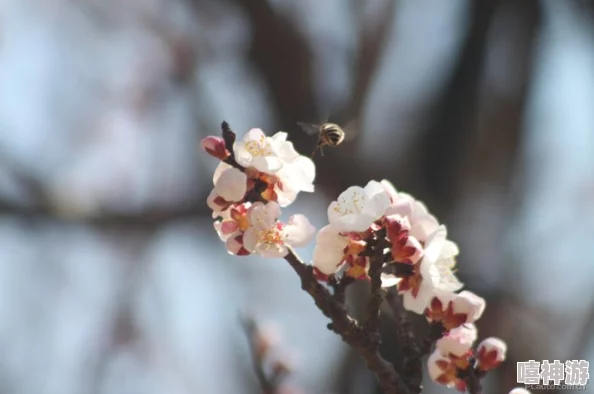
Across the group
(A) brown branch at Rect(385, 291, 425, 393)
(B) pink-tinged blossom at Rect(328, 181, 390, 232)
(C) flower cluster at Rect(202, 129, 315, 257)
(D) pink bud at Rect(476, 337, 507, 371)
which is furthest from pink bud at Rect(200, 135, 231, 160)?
(D) pink bud at Rect(476, 337, 507, 371)

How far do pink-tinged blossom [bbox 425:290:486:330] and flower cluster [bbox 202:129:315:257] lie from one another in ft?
0.47

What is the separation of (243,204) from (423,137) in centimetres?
215

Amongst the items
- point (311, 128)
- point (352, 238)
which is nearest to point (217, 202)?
point (352, 238)

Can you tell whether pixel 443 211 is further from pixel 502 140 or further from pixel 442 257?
pixel 442 257

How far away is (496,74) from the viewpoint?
2.74 metres

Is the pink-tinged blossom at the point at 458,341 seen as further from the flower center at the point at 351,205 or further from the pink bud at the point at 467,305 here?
the flower center at the point at 351,205

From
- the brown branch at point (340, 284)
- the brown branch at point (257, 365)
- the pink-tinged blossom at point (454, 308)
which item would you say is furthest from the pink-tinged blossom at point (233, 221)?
the brown branch at point (257, 365)

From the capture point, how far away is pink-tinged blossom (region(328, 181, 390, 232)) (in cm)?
68

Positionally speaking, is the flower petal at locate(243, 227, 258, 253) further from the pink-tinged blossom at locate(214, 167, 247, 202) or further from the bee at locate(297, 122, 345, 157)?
the bee at locate(297, 122, 345, 157)

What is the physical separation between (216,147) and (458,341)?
0.32 m

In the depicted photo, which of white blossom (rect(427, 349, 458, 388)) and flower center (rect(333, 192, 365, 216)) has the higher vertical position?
flower center (rect(333, 192, 365, 216))

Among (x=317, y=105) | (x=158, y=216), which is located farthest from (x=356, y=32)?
(x=158, y=216)

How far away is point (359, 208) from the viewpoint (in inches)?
27.4

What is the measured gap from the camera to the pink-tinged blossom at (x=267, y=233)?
0.66 meters
